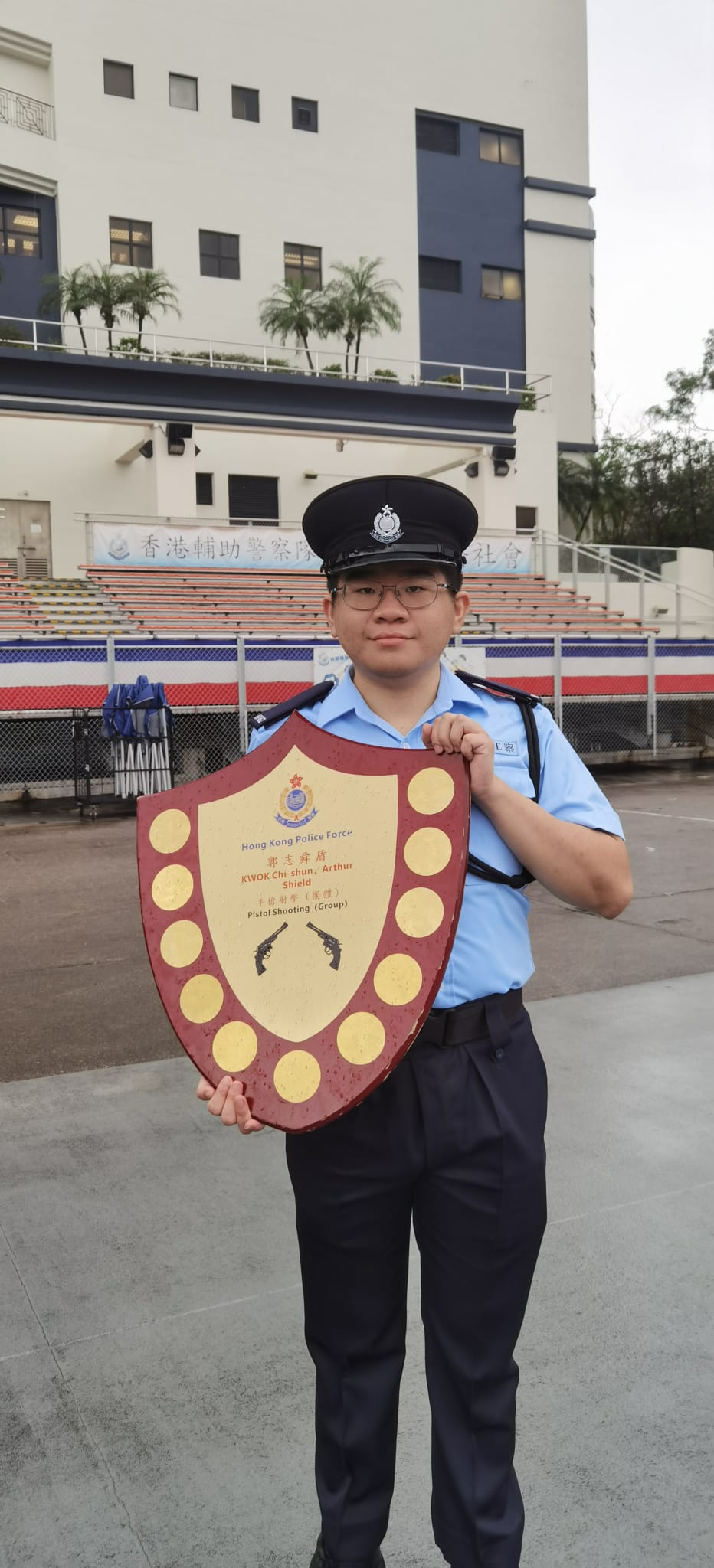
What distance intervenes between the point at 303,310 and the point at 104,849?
19.0 m

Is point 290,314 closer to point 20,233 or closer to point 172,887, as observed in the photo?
point 20,233

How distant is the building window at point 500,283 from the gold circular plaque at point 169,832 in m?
32.9

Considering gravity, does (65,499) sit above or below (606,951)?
above

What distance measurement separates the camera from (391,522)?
1.68 meters

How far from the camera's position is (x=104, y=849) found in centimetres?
1055

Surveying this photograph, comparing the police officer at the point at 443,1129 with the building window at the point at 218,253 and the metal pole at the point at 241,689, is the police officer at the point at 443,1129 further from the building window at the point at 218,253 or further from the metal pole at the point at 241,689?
the building window at the point at 218,253

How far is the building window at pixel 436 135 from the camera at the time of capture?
30.5m

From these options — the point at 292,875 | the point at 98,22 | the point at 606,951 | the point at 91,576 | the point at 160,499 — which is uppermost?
the point at 98,22

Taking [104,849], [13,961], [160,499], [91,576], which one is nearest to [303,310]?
[160,499]

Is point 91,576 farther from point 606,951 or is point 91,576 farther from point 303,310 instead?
point 606,951

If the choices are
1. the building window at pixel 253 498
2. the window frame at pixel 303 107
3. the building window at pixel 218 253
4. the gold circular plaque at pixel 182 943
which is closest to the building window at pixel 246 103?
the window frame at pixel 303 107

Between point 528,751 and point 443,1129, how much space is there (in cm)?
58

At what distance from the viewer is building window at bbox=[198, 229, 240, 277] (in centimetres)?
2708

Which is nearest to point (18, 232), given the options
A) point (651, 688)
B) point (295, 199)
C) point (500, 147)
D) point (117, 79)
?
point (117, 79)
